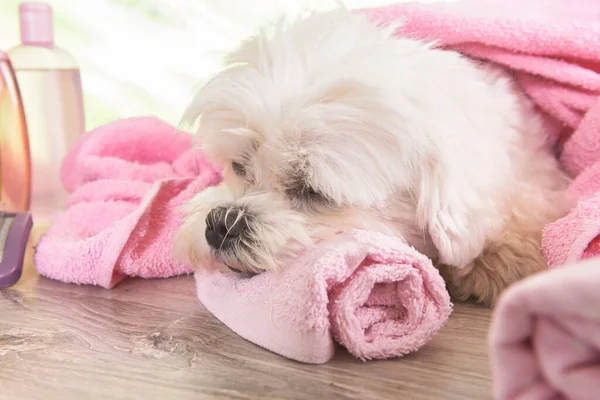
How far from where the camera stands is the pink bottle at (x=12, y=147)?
1.43 meters

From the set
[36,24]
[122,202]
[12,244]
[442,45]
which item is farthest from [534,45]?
[36,24]

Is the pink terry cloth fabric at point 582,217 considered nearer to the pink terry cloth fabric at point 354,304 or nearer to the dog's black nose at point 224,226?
the pink terry cloth fabric at point 354,304

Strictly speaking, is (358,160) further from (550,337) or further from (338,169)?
(550,337)

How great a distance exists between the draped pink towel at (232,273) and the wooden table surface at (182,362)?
3cm

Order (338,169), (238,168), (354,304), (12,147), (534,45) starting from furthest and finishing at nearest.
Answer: (12,147) < (534,45) < (238,168) < (338,169) < (354,304)

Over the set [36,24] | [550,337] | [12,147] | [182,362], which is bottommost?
[12,147]

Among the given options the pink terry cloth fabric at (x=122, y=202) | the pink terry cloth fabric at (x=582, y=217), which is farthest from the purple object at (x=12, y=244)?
the pink terry cloth fabric at (x=582, y=217)

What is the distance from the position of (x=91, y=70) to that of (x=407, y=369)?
1351 millimetres

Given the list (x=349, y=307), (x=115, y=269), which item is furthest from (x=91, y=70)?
(x=349, y=307)

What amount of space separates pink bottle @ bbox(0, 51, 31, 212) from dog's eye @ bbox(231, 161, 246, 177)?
70cm

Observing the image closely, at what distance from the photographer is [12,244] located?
108 cm

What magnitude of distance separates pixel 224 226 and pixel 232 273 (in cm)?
7

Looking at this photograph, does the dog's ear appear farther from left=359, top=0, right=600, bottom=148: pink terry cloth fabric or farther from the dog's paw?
left=359, top=0, right=600, bottom=148: pink terry cloth fabric

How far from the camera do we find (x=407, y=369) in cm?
69
